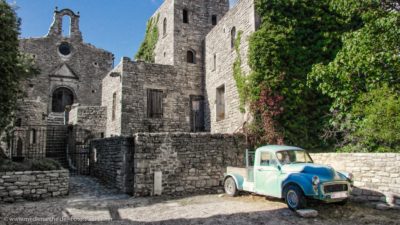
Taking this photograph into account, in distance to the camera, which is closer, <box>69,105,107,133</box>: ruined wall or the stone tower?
the stone tower

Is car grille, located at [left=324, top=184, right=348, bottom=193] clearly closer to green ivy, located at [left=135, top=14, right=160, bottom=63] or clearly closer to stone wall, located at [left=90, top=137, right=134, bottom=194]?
stone wall, located at [left=90, top=137, right=134, bottom=194]

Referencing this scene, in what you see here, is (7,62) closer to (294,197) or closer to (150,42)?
(294,197)

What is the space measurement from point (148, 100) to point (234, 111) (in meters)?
4.77

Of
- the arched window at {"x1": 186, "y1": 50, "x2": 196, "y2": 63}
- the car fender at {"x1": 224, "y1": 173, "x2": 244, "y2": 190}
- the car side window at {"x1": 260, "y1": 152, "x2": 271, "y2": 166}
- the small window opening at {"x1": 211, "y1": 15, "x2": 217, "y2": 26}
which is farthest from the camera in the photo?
the small window opening at {"x1": 211, "y1": 15, "x2": 217, "y2": 26}

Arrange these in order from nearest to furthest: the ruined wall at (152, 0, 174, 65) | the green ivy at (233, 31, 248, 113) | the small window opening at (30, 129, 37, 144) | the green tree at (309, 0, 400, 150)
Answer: the green tree at (309, 0, 400, 150) < the green ivy at (233, 31, 248, 113) < the small window opening at (30, 129, 37, 144) < the ruined wall at (152, 0, 174, 65)

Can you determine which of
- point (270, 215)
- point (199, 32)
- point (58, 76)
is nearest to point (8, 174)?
point (270, 215)

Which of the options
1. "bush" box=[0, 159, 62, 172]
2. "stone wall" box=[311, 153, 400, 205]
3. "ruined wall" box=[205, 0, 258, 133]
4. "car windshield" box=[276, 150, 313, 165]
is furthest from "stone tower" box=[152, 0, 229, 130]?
"stone wall" box=[311, 153, 400, 205]

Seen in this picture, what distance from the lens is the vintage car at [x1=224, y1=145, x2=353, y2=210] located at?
22.1ft

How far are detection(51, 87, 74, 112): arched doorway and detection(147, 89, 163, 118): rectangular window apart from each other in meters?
12.5

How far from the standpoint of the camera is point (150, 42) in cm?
1956

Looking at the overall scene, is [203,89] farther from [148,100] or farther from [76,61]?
[76,61]

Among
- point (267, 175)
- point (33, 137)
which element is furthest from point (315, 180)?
point (33, 137)

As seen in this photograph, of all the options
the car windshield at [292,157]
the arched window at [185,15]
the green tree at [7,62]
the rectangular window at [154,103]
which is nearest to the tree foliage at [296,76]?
the car windshield at [292,157]

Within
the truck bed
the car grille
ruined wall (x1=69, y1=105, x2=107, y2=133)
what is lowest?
the car grille
